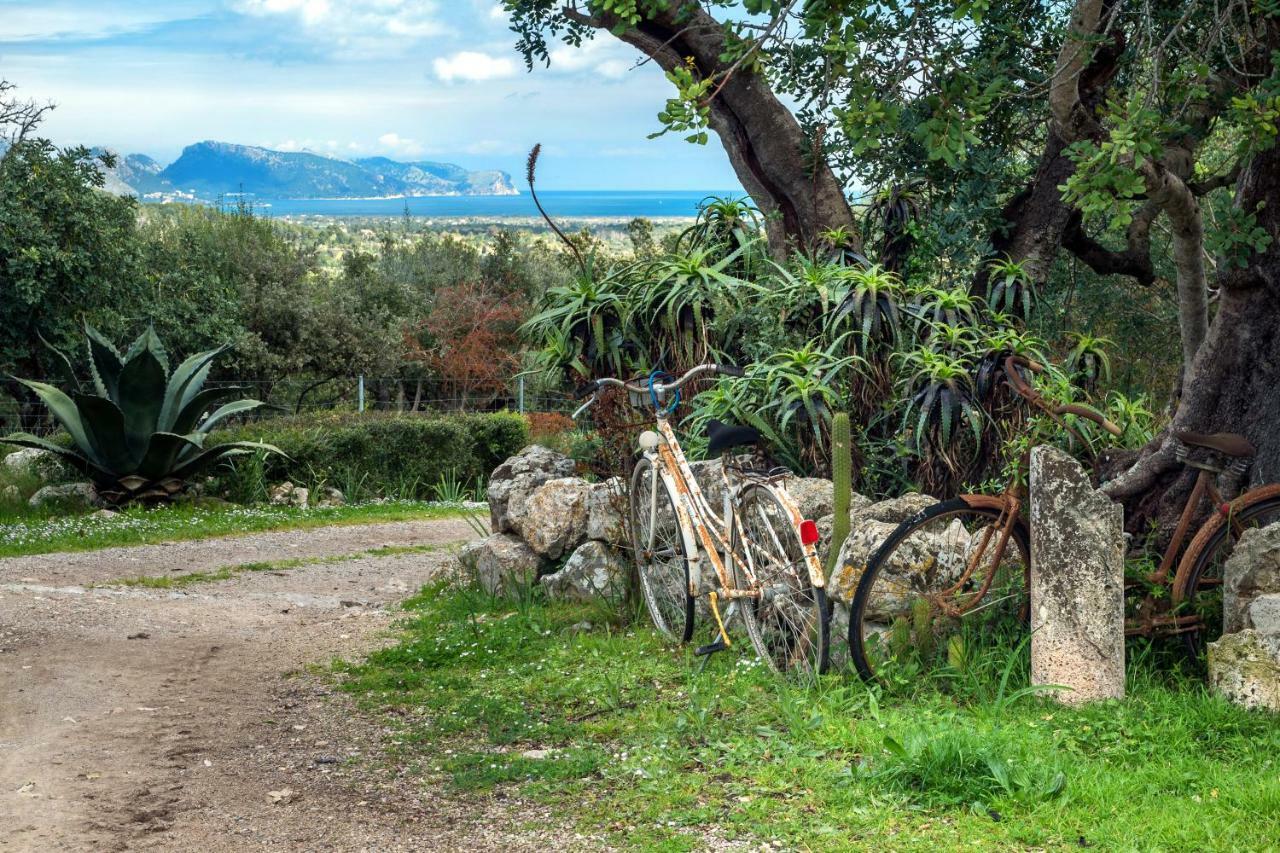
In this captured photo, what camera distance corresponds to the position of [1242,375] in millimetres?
5938

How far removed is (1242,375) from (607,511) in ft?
11.6

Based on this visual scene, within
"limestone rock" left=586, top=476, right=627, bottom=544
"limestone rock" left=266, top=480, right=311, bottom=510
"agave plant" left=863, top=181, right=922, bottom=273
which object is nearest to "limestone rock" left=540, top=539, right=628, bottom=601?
"limestone rock" left=586, top=476, right=627, bottom=544

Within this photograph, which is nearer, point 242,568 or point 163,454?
point 242,568

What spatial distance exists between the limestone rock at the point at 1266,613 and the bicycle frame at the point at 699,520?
1.83 metres

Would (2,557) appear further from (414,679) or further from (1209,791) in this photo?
(1209,791)

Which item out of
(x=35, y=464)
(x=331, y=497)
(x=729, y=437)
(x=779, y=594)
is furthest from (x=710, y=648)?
(x=35, y=464)

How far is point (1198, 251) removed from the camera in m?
6.30

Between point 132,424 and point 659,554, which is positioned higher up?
point 132,424

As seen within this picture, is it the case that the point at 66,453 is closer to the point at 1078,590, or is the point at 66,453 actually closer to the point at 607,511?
the point at 607,511

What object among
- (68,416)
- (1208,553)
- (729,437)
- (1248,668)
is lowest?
(1248,668)

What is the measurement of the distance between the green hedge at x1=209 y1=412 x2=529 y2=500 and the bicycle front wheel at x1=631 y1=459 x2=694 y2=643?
26.1 feet

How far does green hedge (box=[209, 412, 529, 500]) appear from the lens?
545 inches

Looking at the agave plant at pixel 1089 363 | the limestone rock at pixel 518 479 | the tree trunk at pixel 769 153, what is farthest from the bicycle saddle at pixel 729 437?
the tree trunk at pixel 769 153

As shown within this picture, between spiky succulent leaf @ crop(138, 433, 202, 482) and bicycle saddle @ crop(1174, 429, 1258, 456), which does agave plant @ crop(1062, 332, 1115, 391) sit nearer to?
bicycle saddle @ crop(1174, 429, 1258, 456)
